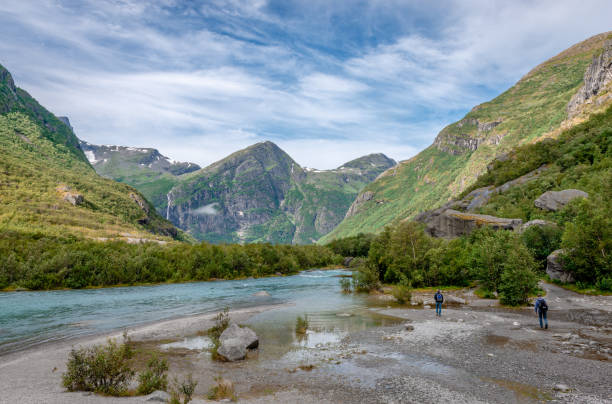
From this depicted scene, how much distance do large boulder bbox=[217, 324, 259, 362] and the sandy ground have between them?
80 cm

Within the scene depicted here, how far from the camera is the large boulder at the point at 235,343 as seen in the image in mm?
20641

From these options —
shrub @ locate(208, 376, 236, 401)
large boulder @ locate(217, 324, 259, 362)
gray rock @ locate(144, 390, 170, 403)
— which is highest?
gray rock @ locate(144, 390, 170, 403)

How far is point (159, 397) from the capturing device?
1305cm

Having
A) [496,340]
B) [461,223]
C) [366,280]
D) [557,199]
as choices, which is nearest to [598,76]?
[557,199]

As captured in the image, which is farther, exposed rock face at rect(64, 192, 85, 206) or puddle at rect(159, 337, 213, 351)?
exposed rock face at rect(64, 192, 85, 206)

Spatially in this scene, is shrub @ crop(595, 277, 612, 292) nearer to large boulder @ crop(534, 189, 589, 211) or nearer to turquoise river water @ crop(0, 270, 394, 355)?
turquoise river water @ crop(0, 270, 394, 355)

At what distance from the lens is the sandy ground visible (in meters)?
13.8

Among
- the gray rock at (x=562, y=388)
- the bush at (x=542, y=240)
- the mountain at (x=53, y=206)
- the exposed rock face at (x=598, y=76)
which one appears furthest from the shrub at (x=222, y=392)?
the exposed rock face at (x=598, y=76)

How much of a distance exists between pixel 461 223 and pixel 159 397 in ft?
265

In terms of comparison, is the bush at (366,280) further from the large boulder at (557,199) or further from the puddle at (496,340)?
the large boulder at (557,199)

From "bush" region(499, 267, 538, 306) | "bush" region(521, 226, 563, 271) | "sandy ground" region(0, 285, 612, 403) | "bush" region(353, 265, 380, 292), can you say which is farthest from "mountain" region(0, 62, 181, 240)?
"bush" region(521, 226, 563, 271)

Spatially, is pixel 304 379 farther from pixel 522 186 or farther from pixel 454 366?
pixel 522 186

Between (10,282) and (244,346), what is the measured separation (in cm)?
8138

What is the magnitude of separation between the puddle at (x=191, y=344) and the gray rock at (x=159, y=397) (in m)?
10.2
